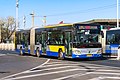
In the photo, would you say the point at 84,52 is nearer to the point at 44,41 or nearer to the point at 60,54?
the point at 60,54

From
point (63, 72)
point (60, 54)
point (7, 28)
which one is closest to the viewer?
point (63, 72)

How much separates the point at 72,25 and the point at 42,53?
6890 millimetres

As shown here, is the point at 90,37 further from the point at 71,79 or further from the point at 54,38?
the point at 71,79

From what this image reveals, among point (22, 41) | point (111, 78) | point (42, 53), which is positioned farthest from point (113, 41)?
point (111, 78)

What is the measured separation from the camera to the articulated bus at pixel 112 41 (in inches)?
1347

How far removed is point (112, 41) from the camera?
1394 inches

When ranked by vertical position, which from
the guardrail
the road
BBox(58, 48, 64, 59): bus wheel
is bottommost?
the road

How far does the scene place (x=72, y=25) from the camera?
2719 cm

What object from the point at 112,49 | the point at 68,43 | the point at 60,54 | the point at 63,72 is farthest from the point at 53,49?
the point at 63,72

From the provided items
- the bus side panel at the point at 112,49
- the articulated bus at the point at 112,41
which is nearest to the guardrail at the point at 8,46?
Result: the articulated bus at the point at 112,41

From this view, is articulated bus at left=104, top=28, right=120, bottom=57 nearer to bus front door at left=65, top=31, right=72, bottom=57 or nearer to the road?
bus front door at left=65, top=31, right=72, bottom=57

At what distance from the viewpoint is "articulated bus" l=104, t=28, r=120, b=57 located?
34.2m

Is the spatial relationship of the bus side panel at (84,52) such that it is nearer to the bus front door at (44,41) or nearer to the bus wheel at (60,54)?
the bus wheel at (60,54)

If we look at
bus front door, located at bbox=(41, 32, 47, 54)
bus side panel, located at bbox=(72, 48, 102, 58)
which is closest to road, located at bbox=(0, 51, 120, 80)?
bus side panel, located at bbox=(72, 48, 102, 58)
